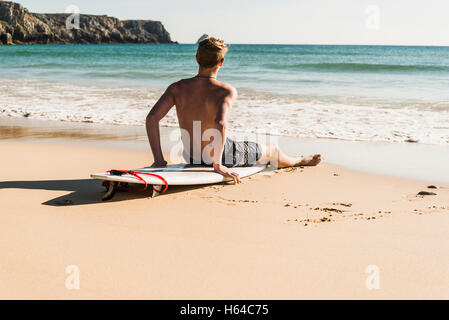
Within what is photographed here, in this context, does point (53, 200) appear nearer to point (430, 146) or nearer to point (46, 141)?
point (46, 141)

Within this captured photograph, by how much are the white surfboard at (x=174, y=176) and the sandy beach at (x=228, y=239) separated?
0.33 ft

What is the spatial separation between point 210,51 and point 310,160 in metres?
1.79

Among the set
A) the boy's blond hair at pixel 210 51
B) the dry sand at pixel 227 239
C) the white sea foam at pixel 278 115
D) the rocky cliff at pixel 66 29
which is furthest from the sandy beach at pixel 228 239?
the rocky cliff at pixel 66 29

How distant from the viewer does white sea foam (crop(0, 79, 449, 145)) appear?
23.4 feet

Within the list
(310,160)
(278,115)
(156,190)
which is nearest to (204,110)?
(156,190)

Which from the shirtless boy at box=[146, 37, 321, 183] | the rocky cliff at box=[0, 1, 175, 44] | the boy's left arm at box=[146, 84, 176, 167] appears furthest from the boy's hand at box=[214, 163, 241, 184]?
the rocky cliff at box=[0, 1, 175, 44]

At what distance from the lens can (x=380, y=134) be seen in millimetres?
6965

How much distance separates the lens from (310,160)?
5.14m

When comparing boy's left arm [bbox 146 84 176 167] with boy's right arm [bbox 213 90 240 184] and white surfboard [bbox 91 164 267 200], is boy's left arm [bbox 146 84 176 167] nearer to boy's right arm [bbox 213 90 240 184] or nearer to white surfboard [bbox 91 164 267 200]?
white surfboard [bbox 91 164 267 200]

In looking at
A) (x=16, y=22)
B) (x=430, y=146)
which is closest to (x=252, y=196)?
(x=430, y=146)

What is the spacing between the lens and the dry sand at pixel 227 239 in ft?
7.53

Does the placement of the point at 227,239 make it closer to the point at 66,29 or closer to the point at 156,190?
the point at 156,190

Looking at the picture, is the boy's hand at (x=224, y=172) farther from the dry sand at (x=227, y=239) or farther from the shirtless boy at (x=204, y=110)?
the dry sand at (x=227, y=239)
